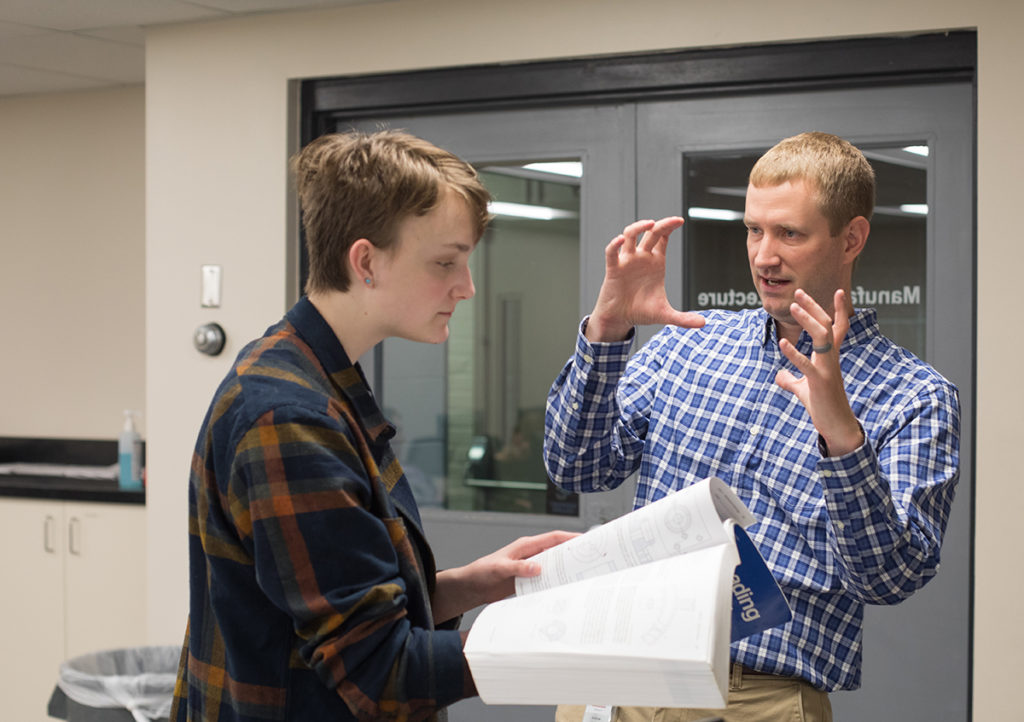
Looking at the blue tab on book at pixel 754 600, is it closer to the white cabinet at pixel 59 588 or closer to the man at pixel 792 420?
the man at pixel 792 420

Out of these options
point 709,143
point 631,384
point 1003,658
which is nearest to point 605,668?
point 631,384

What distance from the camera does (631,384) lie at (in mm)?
1817

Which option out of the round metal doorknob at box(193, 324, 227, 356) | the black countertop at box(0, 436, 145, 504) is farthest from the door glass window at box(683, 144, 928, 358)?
the black countertop at box(0, 436, 145, 504)

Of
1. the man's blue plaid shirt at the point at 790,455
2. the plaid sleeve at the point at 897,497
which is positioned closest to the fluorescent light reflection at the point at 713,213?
the man's blue plaid shirt at the point at 790,455

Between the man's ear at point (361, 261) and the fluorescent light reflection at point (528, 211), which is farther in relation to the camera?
the fluorescent light reflection at point (528, 211)

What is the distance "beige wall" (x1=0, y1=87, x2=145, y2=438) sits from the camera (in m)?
4.24

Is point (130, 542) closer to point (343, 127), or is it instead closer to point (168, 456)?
point (168, 456)

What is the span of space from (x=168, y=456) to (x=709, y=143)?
2012 millimetres

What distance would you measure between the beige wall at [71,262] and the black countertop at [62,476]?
2.0 inches

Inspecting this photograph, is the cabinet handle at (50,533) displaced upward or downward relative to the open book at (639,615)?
downward

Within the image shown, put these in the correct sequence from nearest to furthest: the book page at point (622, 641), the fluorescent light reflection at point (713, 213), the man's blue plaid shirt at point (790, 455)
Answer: the book page at point (622, 641) → the man's blue plaid shirt at point (790, 455) → the fluorescent light reflection at point (713, 213)

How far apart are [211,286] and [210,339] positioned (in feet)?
0.57

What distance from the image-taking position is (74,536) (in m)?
3.77

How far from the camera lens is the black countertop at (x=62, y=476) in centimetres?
371
